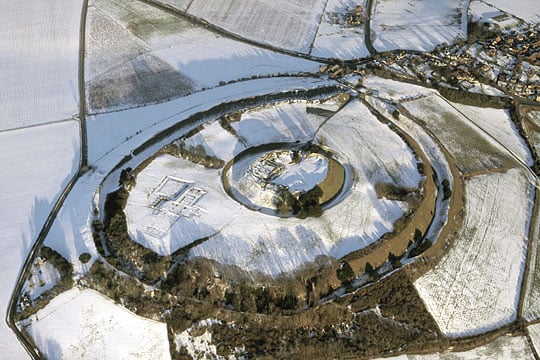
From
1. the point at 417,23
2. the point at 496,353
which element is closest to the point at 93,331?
the point at 496,353

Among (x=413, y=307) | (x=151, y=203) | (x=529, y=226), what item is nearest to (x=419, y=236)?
(x=413, y=307)

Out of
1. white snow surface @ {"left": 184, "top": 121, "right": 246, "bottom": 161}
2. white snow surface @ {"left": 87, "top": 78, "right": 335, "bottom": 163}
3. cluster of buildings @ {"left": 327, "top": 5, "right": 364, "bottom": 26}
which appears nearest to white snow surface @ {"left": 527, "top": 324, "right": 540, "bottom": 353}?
white snow surface @ {"left": 184, "top": 121, "right": 246, "bottom": 161}

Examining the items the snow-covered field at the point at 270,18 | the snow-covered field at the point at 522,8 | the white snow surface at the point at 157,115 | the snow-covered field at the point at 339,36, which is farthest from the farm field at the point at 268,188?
the snow-covered field at the point at 522,8

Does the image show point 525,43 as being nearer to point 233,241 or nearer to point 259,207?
point 259,207

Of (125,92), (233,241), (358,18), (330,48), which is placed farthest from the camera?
(358,18)

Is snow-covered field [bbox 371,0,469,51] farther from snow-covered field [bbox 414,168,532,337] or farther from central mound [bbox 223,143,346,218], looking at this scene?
snow-covered field [bbox 414,168,532,337]

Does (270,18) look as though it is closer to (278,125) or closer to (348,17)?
(348,17)
